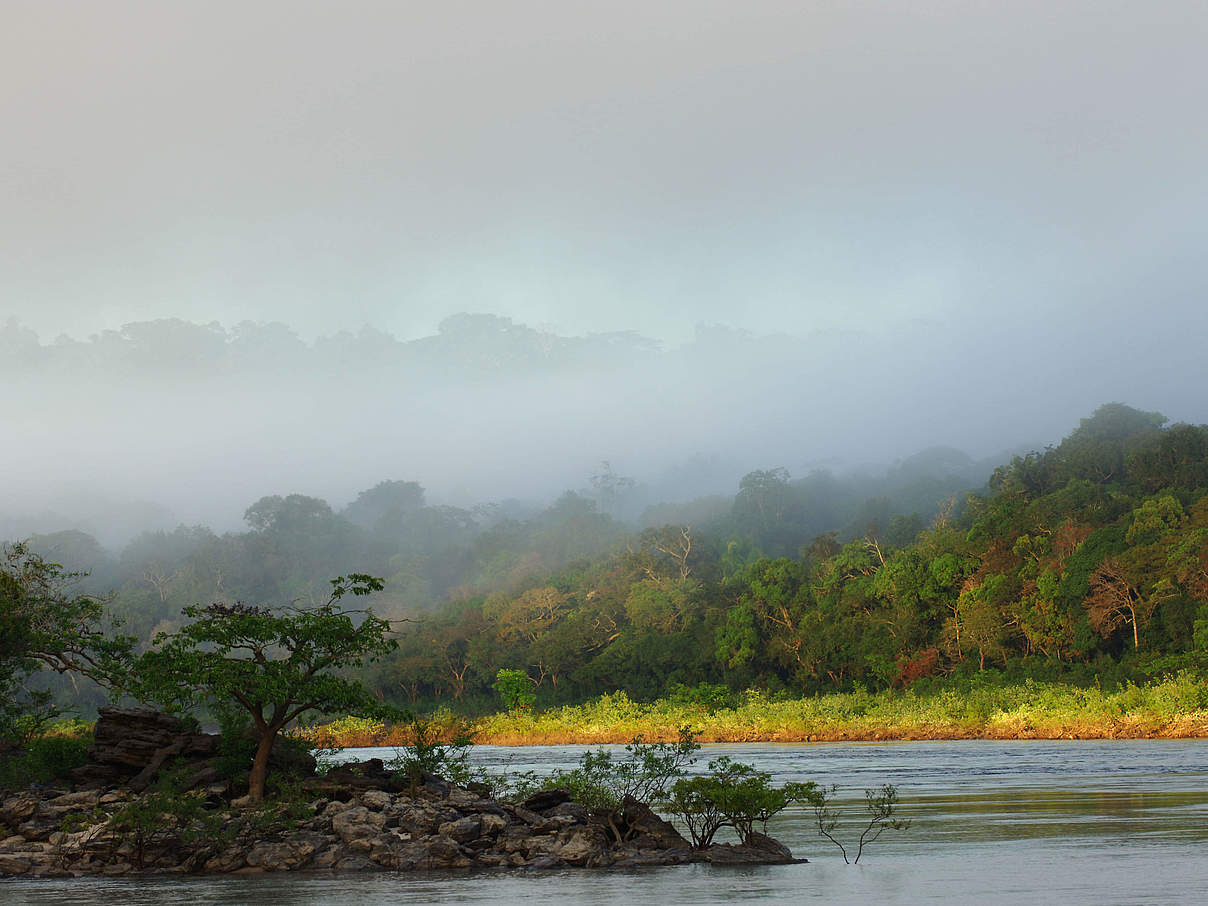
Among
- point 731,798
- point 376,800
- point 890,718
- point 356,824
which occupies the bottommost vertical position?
point 890,718

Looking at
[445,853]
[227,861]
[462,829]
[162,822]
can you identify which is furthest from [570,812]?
[162,822]

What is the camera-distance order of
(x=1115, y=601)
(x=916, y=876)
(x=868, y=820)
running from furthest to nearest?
1. (x=1115, y=601)
2. (x=868, y=820)
3. (x=916, y=876)

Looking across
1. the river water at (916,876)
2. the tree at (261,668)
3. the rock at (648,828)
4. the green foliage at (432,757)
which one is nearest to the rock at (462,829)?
the river water at (916,876)

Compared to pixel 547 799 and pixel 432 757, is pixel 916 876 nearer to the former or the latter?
pixel 547 799

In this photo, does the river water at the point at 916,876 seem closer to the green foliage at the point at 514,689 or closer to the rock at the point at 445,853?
the rock at the point at 445,853

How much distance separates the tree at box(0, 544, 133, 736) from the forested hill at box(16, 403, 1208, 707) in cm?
4676

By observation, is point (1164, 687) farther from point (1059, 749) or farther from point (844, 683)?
point (844, 683)

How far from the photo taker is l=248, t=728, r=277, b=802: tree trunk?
60.5 ft

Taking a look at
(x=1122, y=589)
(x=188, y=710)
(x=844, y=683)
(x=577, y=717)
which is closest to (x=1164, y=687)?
(x=1122, y=589)

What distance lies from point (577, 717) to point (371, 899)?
5277cm

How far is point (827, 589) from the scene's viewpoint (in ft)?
255

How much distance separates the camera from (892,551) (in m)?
79.1

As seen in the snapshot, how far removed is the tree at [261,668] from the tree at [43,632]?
2362 mm

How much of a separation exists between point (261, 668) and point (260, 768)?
1.88 meters
